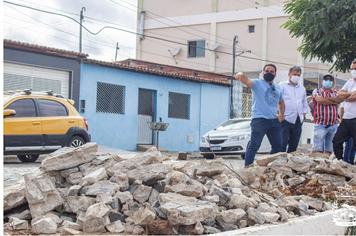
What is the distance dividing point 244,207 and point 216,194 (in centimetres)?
27

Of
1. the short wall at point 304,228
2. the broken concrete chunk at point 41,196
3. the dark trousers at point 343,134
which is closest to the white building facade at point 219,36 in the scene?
the dark trousers at point 343,134

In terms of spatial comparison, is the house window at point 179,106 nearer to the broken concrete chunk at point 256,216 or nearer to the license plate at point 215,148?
the license plate at point 215,148

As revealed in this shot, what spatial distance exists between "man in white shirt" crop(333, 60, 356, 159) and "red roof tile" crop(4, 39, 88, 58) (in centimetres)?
987

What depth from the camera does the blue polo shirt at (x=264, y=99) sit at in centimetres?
708

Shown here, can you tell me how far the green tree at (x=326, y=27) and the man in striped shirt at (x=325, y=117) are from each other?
1796mm

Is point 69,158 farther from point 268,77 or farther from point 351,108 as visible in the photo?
point 351,108

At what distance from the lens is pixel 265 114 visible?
707 cm

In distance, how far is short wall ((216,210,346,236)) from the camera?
153 inches

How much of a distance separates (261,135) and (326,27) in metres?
3.91

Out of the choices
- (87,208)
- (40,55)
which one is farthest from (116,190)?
(40,55)

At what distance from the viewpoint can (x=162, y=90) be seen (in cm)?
2120

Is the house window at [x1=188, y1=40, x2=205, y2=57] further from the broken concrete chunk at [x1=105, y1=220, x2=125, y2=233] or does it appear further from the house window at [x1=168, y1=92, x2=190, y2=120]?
the broken concrete chunk at [x1=105, y1=220, x2=125, y2=233]

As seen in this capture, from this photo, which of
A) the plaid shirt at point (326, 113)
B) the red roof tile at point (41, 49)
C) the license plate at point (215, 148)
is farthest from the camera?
Answer: the license plate at point (215, 148)

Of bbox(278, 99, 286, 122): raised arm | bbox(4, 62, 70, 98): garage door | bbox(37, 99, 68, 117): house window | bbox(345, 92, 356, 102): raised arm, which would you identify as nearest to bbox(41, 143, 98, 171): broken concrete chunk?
bbox(278, 99, 286, 122): raised arm
